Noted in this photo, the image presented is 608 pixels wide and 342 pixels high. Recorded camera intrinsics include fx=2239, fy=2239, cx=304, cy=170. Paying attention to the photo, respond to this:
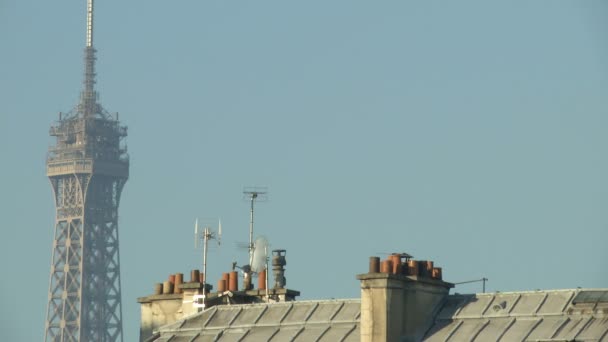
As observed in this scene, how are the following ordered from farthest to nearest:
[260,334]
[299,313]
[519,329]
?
[299,313]
[260,334]
[519,329]

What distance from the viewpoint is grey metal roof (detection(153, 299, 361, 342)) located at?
257ft

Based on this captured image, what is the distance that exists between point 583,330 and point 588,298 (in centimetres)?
175

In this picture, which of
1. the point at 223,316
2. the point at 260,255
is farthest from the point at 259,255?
the point at 223,316

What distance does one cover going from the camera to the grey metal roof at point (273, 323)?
78375 millimetres

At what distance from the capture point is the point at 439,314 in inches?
3046

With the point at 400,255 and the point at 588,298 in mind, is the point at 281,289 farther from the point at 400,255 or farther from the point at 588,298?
the point at 588,298

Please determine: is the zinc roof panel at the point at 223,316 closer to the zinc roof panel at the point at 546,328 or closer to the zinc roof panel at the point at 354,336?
the zinc roof panel at the point at 354,336

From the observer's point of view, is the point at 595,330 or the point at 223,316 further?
the point at 223,316

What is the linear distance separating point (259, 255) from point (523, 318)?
24.7 metres

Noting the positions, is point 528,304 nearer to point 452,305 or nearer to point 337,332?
point 452,305

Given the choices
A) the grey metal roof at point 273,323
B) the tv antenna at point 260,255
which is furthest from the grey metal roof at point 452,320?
Result: the tv antenna at point 260,255

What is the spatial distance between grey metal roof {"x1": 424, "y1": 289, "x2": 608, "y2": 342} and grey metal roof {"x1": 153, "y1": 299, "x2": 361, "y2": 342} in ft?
11.6

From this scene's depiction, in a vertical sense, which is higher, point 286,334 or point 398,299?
point 398,299

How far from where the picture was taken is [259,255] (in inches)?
3807
